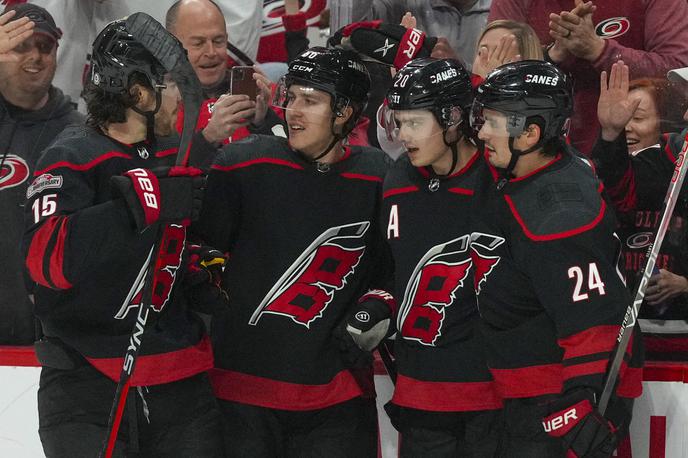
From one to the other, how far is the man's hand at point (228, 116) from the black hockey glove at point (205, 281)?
30cm

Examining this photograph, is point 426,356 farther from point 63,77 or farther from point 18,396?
point 63,77

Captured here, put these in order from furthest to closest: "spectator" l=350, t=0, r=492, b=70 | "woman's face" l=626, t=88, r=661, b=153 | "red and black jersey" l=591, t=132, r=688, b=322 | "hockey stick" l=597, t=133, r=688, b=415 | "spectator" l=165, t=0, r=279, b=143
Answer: "spectator" l=350, t=0, r=492, b=70 → "spectator" l=165, t=0, r=279, b=143 → "woman's face" l=626, t=88, r=661, b=153 → "red and black jersey" l=591, t=132, r=688, b=322 → "hockey stick" l=597, t=133, r=688, b=415

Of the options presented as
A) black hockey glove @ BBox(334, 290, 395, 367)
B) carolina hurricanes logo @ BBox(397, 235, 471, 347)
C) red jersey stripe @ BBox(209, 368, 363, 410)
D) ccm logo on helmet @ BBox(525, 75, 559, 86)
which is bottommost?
red jersey stripe @ BBox(209, 368, 363, 410)

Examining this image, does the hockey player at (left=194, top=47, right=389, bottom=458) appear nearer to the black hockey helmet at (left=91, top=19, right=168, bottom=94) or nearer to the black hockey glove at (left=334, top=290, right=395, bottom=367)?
the black hockey glove at (left=334, top=290, right=395, bottom=367)

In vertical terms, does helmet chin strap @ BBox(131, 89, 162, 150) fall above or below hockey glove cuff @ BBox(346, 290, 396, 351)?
above

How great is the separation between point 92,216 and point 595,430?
3.87 ft

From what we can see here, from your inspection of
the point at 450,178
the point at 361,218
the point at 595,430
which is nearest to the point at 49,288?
the point at 361,218

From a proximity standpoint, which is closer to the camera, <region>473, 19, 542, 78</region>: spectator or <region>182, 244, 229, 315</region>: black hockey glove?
<region>182, 244, 229, 315</region>: black hockey glove

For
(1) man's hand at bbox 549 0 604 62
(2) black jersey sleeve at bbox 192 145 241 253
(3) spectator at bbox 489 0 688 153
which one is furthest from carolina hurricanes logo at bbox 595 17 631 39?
(2) black jersey sleeve at bbox 192 145 241 253

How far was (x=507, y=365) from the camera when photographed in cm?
259

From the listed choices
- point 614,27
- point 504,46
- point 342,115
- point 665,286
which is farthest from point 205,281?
point 614,27

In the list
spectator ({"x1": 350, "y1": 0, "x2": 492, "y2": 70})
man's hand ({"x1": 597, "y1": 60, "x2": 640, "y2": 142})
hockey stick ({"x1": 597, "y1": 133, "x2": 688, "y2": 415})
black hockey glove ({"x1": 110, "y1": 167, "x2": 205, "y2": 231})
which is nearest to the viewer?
black hockey glove ({"x1": 110, "y1": 167, "x2": 205, "y2": 231})

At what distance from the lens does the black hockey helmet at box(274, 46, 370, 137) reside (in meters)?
2.77

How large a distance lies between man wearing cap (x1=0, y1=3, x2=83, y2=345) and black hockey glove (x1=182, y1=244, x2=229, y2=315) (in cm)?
87
